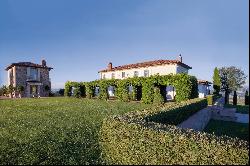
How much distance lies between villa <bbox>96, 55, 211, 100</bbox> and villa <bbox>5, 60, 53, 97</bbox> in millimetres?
12820

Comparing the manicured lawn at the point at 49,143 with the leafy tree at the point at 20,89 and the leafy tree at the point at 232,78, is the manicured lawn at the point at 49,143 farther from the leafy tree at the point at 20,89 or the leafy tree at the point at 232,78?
the leafy tree at the point at 232,78

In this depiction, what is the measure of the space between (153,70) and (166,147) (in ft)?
123

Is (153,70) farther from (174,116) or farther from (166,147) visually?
(166,147)

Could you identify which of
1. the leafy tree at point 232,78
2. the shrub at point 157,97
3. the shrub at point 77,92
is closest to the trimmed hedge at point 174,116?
the shrub at point 157,97

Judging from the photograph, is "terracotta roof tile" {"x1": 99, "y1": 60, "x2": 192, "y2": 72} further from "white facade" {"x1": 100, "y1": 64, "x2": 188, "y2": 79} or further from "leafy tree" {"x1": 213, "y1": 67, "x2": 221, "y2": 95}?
"leafy tree" {"x1": 213, "y1": 67, "x2": 221, "y2": 95}

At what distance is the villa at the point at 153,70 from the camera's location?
40.2 m

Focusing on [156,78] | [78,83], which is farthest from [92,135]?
[78,83]

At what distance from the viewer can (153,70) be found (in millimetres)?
43188

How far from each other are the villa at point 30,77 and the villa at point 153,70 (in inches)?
505

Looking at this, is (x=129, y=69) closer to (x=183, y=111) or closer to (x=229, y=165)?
(x=183, y=111)

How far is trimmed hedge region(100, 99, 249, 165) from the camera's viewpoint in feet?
16.7

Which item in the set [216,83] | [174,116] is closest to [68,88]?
[216,83]

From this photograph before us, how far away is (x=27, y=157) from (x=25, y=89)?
42429 millimetres

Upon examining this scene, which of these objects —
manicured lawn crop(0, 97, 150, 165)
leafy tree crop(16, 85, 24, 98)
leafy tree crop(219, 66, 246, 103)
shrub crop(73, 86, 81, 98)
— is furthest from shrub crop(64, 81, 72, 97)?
leafy tree crop(219, 66, 246, 103)
